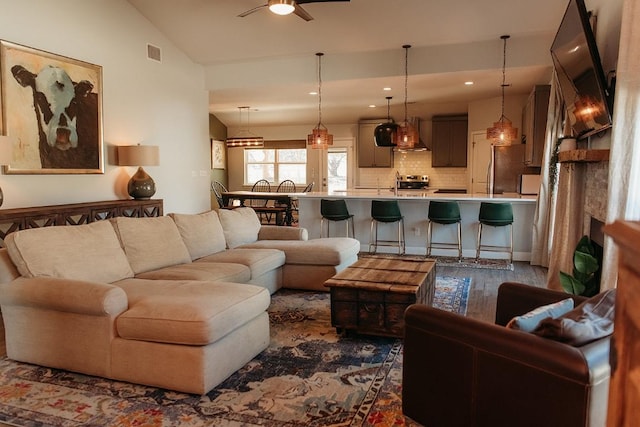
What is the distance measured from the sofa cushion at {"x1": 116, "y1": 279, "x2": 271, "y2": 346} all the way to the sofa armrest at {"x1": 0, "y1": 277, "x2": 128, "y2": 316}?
0.34 ft

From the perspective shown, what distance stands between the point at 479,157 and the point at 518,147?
1.21 meters

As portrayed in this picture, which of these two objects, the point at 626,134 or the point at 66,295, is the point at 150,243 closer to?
the point at 66,295

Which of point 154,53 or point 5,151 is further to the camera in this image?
point 154,53

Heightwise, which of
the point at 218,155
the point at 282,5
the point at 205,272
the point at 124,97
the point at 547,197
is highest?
the point at 282,5

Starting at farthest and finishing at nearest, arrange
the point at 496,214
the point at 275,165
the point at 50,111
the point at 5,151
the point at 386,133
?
the point at 275,165 < the point at 386,133 < the point at 496,214 < the point at 50,111 < the point at 5,151

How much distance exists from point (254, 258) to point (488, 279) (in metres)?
2.73

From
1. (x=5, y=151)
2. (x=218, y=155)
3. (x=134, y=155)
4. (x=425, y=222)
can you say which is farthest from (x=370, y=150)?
(x=5, y=151)

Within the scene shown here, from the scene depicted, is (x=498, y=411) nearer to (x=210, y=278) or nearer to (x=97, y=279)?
(x=210, y=278)

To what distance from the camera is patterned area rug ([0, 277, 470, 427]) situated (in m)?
2.35

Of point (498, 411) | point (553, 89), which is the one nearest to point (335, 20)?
point (553, 89)

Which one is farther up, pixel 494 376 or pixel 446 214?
pixel 446 214

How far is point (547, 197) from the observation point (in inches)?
234

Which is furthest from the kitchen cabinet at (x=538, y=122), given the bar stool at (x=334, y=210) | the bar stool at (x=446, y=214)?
the bar stool at (x=334, y=210)

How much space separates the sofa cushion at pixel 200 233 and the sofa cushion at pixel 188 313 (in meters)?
1.35
